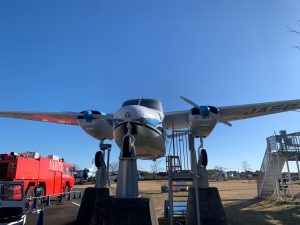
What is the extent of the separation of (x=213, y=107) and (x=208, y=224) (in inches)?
189

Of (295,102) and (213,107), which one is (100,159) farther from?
(295,102)

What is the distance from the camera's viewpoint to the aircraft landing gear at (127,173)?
26.4ft

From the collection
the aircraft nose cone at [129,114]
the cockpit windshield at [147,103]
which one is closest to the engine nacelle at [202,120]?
the cockpit windshield at [147,103]

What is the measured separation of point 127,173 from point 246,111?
8.75m

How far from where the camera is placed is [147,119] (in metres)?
9.66

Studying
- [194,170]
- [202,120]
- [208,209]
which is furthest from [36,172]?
[208,209]

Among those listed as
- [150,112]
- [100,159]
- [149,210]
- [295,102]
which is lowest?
[149,210]

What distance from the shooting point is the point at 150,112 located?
10250 mm

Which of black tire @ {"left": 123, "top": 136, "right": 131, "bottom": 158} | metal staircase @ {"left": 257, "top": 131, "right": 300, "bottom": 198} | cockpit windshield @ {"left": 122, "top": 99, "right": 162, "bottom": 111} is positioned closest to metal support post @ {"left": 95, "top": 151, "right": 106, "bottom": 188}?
cockpit windshield @ {"left": 122, "top": 99, "right": 162, "bottom": 111}

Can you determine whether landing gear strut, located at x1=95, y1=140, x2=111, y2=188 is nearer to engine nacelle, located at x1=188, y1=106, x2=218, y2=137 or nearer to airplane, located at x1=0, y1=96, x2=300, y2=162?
airplane, located at x1=0, y1=96, x2=300, y2=162

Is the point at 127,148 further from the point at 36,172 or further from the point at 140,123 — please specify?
the point at 36,172

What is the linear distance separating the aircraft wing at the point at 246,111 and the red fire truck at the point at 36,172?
9784mm

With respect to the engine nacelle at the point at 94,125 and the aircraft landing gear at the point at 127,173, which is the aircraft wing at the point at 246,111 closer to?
the engine nacelle at the point at 94,125

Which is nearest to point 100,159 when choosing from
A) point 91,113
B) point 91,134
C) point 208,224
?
point 91,134
